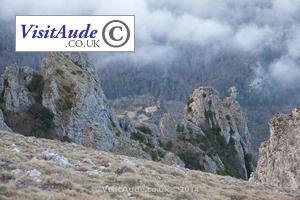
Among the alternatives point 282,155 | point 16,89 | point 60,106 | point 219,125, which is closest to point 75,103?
point 60,106

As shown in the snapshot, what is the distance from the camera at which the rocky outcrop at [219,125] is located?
131m

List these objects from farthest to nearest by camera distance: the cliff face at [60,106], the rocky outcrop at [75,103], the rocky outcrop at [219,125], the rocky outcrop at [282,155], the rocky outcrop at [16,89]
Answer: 1. the rocky outcrop at [219,125]
2. the rocky outcrop at [75,103]
3. the rocky outcrop at [16,89]
4. the cliff face at [60,106]
5. the rocky outcrop at [282,155]

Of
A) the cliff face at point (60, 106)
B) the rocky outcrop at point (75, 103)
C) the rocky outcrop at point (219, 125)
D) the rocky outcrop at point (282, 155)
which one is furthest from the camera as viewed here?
the rocky outcrop at point (219, 125)

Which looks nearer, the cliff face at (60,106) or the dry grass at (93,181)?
the dry grass at (93,181)

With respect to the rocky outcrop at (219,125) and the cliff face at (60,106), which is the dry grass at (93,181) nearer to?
the cliff face at (60,106)

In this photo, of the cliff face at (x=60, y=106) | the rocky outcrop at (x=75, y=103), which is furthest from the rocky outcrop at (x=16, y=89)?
the rocky outcrop at (x=75, y=103)

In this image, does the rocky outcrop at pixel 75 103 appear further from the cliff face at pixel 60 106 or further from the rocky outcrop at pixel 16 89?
the rocky outcrop at pixel 16 89

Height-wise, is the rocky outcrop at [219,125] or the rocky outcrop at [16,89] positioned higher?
the rocky outcrop at [16,89]

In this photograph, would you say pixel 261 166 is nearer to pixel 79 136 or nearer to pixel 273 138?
pixel 273 138

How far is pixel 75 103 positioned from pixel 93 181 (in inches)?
2120

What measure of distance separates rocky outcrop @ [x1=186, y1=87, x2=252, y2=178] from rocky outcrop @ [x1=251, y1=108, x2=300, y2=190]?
6772cm

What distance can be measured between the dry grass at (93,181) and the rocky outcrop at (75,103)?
1568 inches

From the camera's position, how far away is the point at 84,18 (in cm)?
4041

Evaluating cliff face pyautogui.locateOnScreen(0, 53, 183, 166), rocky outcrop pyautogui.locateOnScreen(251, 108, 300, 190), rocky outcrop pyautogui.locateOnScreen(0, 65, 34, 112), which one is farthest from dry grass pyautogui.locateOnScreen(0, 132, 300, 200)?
rocky outcrop pyautogui.locateOnScreen(0, 65, 34, 112)
